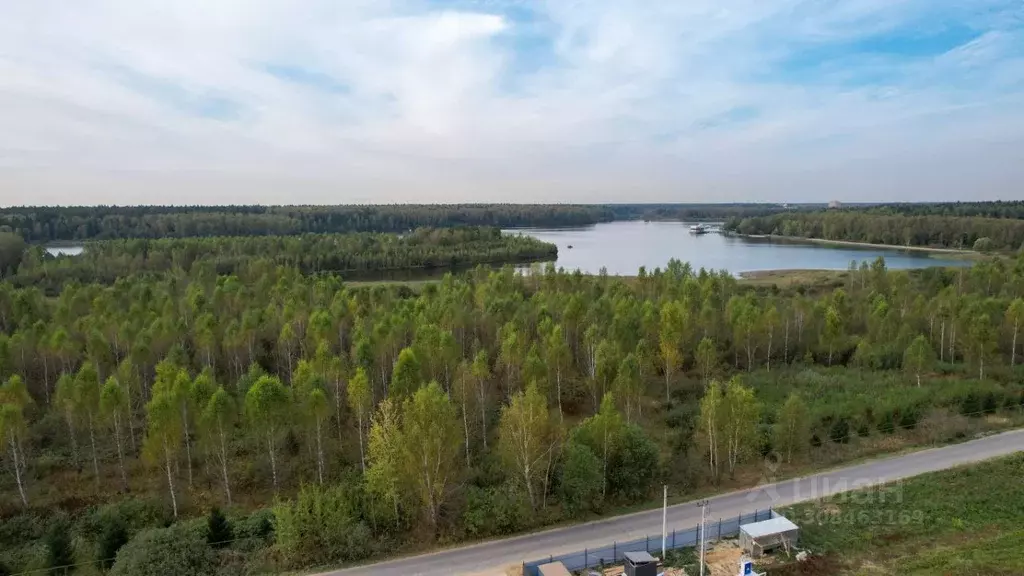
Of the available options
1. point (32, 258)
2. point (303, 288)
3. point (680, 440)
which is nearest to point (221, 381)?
point (303, 288)

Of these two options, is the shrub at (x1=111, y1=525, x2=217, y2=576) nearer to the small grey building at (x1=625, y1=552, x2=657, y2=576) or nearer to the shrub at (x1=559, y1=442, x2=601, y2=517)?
the shrub at (x1=559, y1=442, x2=601, y2=517)

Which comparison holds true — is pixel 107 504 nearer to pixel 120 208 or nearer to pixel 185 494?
pixel 185 494

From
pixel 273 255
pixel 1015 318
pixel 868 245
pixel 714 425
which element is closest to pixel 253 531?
pixel 714 425

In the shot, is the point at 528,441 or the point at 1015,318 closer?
the point at 528,441

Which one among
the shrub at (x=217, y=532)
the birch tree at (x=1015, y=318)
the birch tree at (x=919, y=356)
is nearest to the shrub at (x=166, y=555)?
the shrub at (x=217, y=532)

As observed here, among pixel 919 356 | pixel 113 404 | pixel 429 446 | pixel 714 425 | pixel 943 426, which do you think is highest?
pixel 113 404

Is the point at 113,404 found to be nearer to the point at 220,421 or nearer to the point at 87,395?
the point at 87,395
